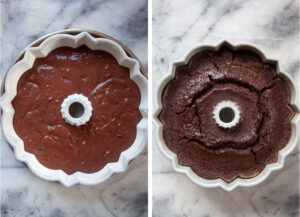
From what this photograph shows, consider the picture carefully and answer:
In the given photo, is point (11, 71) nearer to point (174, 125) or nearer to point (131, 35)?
point (131, 35)

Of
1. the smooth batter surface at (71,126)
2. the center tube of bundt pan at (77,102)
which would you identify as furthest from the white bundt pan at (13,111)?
the center tube of bundt pan at (77,102)

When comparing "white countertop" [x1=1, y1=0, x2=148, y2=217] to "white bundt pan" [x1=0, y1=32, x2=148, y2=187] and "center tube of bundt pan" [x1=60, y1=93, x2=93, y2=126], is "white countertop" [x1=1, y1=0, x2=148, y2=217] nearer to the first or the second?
"white bundt pan" [x1=0, y1=32, x2=148, y2=187]

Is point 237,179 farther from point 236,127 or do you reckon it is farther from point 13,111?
point 13,111

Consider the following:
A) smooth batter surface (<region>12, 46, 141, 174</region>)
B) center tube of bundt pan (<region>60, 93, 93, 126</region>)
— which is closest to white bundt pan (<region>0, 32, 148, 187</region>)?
smooth batter surface (<region>12, 46, 141, 174</region>)

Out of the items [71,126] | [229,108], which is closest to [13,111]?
[71,126]

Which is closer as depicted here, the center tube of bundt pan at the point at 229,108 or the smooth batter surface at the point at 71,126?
the center tube of bundt pan at the point at 229,108

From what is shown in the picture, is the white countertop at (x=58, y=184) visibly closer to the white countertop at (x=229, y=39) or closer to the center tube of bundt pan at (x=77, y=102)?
the white countertop at (x=229, y=39)

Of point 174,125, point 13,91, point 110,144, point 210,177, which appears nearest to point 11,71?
point 13,91
